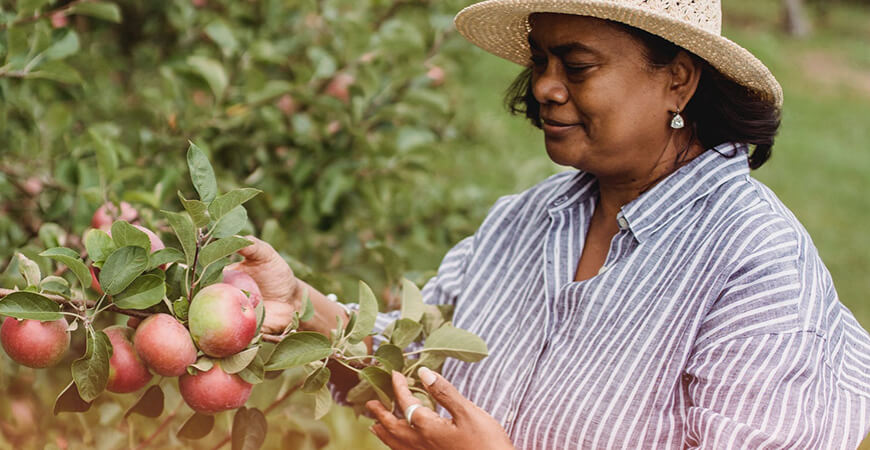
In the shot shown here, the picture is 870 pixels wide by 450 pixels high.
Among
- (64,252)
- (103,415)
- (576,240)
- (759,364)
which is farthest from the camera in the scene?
(576,240)

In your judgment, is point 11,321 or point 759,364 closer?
point 11,321

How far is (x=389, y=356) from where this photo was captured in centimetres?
129

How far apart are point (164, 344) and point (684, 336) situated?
2.30 ft

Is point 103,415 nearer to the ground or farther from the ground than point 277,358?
nearer to the ground

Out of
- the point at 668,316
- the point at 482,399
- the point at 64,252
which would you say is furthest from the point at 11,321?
the point at 668,316

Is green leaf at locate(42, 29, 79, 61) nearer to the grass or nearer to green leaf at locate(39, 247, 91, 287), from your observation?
green leaf at locate(39, 247, 91, 287)

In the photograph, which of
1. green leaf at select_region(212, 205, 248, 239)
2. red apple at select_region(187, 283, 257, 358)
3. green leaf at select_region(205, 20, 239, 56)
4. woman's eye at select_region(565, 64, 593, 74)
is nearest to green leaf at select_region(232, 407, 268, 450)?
red apple at select_region(187, 283, 257, 358)

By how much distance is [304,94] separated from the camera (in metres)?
2.10

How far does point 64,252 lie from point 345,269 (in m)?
1.34

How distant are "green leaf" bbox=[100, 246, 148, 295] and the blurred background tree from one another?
1.09ft

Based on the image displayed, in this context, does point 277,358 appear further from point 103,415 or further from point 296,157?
point 296,157

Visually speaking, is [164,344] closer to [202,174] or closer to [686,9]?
[202,174]

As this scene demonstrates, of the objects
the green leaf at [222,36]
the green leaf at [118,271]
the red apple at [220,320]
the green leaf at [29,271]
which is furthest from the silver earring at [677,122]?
the green leaf at [222,36]

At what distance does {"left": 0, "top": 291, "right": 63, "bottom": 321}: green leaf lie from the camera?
95cm
